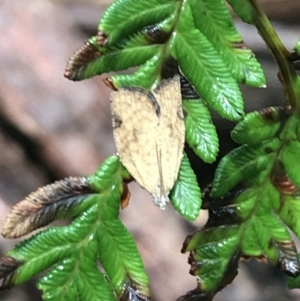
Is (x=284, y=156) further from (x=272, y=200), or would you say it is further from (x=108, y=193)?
(x=108, y=193)

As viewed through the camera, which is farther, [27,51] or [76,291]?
[27,51]

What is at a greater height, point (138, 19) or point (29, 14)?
point (29, 14)

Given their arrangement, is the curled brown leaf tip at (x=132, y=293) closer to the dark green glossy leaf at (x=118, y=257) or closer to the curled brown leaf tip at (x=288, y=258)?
the dark green glossy leaf at (x=118, y=257)

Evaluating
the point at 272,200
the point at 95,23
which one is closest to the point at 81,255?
the point at 272,200

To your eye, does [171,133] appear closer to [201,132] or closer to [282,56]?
[201,132]

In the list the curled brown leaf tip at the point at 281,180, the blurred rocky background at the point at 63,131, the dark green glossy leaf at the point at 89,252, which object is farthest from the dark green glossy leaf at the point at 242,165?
the blurred rocky background at the point at 63,131

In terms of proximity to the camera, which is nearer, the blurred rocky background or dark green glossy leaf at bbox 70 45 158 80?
dark green glossy leaf at bbox 70 45 158 80

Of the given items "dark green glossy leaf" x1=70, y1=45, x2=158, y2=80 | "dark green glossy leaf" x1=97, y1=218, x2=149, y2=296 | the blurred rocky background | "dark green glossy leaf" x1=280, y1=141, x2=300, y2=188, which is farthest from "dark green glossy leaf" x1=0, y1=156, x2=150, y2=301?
the blurred rocky background

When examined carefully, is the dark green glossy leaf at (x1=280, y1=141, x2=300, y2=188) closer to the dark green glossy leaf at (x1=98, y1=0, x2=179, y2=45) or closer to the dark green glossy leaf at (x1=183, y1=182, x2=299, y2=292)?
the dark green glossy leaf at (x1=183, y1=182, x2=299, y2=292)
